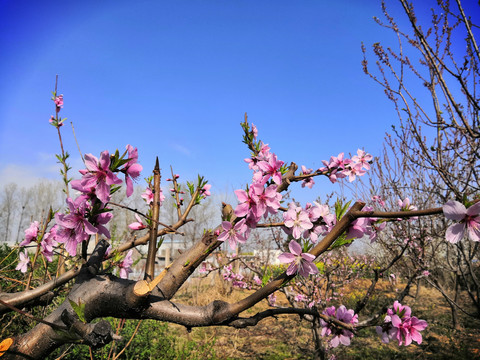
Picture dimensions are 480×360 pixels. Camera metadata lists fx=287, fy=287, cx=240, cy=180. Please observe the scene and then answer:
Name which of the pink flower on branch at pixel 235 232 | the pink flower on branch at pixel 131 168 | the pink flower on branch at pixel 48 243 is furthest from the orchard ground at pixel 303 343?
the pink flower on branch at pixel 131 168

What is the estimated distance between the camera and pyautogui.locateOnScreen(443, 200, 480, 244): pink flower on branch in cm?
85

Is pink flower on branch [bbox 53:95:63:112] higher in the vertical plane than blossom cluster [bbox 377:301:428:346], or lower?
higher

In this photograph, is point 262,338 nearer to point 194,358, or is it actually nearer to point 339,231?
point 194,358

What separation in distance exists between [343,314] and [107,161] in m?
1.73

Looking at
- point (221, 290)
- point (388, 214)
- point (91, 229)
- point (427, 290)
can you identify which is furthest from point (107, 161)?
point (427, 290)

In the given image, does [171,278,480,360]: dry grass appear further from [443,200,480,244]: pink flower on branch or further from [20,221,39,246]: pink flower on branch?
[443,200,480,244]: pink flower on branch

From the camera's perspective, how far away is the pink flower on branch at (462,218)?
2.80 feet

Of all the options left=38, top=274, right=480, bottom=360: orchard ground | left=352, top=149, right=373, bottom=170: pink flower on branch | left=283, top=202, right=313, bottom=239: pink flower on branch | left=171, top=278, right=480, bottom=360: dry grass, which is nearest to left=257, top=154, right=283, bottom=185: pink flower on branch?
left=283, top=202, right=313, bottom=239: pink flower on branch

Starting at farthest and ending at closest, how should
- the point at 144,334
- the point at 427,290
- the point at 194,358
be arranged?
1. the point at 427,290
2. the point at 144,334
3. the point at 194,358

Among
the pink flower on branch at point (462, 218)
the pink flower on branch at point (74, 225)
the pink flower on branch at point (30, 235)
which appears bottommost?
the pink flower on branch at point (462, 218)

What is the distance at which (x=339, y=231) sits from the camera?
2.92ft

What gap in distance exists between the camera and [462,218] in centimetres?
88

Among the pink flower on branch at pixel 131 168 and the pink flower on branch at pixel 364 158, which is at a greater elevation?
the pink flower on branch at pixel 364 158

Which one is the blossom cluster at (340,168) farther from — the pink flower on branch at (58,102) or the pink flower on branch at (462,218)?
the pink flower on branch at (58,102)
